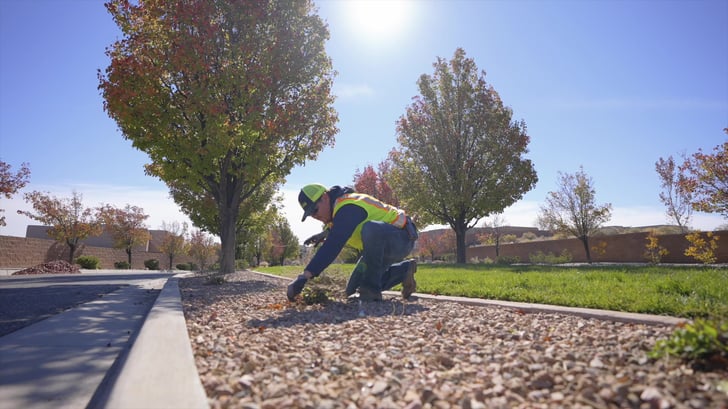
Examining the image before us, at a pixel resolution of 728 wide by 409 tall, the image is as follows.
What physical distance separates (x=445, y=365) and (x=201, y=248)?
136 feet

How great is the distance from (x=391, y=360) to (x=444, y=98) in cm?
2147

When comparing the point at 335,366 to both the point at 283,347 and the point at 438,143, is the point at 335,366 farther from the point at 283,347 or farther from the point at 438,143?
the point at 438,143

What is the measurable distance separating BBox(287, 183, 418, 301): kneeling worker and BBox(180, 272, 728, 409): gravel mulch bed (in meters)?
1.06

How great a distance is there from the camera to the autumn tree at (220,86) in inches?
385

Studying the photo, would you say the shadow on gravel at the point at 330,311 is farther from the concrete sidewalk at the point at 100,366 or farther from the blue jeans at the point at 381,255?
the concrete sidewalk at the point at 100,366

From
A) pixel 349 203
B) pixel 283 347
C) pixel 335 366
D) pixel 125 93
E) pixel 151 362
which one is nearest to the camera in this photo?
pixel 151 362

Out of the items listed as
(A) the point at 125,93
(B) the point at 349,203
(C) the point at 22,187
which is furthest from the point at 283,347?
(C) the point at 22,187

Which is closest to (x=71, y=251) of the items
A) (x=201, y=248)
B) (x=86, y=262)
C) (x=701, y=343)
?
(x=86, y=262)

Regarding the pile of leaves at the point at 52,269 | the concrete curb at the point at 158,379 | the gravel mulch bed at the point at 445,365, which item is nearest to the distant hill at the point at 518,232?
the pile of leaves at the point at 52,269

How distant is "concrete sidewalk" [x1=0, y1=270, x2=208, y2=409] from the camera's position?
1.57 metres

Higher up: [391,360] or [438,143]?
[438,143]

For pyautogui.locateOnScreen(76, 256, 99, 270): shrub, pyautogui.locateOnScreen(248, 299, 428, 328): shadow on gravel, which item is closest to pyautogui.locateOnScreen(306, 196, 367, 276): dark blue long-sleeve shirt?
pyautogui.locateOnScreen(248, 299, 428, 328): shadow on gravel

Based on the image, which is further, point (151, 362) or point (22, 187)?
point (22, 187)

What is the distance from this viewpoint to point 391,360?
216cm
